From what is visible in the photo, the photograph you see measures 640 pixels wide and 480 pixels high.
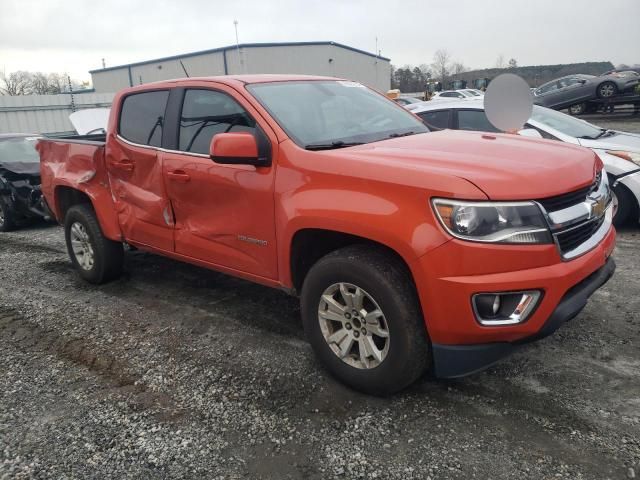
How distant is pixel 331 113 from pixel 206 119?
3.02 ft

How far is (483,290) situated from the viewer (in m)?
2.47

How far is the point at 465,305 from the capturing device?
2.50 meters

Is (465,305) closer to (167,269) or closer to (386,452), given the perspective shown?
(386,452)

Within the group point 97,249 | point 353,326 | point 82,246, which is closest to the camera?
point 353,326

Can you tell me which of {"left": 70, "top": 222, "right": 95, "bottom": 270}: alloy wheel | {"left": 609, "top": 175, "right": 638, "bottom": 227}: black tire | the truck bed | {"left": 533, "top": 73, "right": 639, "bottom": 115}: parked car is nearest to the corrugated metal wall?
the truck bed

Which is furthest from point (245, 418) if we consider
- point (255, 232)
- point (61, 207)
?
point (61, 207)

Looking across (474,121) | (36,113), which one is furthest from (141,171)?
(36,113)

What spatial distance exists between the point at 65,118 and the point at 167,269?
1815 cm

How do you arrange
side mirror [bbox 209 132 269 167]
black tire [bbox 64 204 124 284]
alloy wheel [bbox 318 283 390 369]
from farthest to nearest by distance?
black tire [bbox 64 204 124 284]
side mirror [bbox 209 132 269 167]
alloy wheel [bbox 318 283 390 369]

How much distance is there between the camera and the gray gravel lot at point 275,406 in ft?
8.26

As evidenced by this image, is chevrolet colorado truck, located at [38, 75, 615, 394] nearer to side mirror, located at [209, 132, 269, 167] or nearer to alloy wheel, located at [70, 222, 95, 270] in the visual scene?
side mirror, located at [209, 132, 269, 167]

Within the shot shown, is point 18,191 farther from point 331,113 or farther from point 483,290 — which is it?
point 483,290

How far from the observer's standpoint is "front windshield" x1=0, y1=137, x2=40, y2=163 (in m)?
8.73

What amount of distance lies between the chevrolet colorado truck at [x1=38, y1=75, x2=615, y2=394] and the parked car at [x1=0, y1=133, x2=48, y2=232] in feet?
15.7
